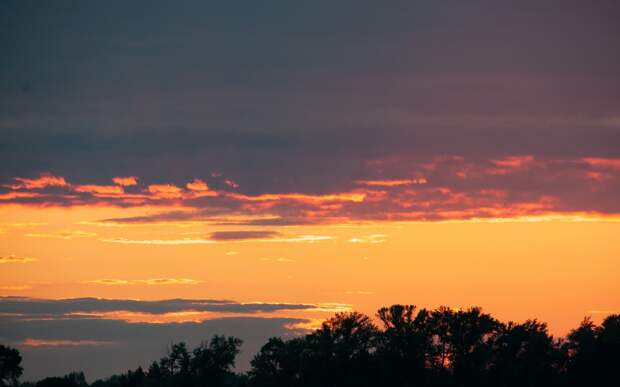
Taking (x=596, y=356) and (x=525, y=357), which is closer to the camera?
(x=596, y=356)

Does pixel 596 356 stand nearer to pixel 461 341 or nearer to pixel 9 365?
pixel 461 341

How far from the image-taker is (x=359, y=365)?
16850 centimetres

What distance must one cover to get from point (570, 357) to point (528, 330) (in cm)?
811

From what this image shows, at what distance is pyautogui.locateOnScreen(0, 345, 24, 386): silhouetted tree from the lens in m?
186

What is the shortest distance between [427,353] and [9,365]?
70762 millimetres

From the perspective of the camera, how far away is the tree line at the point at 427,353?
16275 cm

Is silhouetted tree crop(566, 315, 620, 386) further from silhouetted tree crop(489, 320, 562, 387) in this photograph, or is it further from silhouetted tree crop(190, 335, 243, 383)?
silhouetted tree crop(190, 335, 243, 383)

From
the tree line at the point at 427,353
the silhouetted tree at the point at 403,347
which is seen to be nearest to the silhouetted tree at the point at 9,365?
the tree line at the point at 427,353

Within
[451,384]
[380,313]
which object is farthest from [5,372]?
[451,384]

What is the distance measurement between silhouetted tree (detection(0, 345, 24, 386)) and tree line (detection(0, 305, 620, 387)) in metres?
0.24

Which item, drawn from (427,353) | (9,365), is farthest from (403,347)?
(9,365)

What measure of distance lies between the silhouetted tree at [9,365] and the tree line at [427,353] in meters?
0.24

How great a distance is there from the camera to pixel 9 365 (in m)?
187

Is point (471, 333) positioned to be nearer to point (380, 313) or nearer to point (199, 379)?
point (380, 313)
